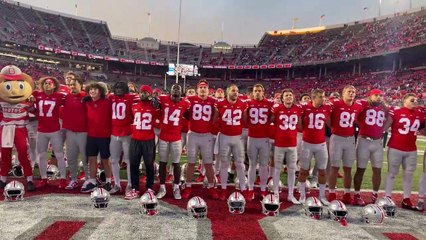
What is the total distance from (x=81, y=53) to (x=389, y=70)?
36240 mm

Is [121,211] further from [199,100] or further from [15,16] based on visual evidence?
[15,16]

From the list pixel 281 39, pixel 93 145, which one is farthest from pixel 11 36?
pixel 93 145

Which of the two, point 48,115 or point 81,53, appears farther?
point 81,53

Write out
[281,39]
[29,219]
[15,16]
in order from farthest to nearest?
[281,39], [15,16], [29,219]

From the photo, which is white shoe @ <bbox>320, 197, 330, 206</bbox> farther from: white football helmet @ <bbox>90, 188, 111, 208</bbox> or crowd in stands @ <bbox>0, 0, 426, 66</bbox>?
crowd in stands @ <bbox>0, 0, 426, 66</bbox>

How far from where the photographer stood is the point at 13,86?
18.8 ft

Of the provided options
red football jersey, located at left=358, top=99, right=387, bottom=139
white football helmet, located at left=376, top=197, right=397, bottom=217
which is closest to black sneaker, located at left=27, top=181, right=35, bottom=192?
white football helmet, located at left=376, top=197, right=397, bottom=217

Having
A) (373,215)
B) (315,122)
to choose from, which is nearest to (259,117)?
(315,122)

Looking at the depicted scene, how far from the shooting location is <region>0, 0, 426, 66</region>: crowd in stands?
124 feet

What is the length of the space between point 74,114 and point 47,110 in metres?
0.48

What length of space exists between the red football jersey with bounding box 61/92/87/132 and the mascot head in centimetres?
67

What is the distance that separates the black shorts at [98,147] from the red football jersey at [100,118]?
0.07 meters

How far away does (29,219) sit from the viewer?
4.30 metres

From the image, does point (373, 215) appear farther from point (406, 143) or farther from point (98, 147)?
point (98, 147)
